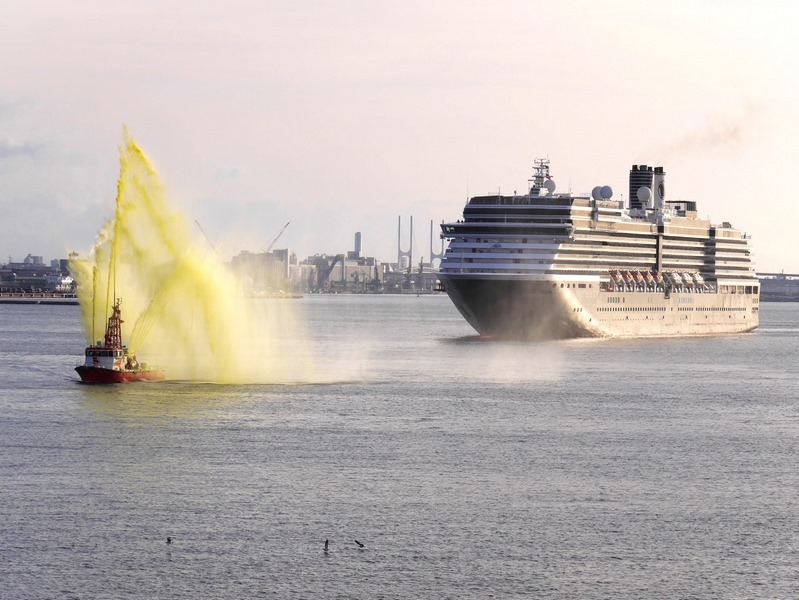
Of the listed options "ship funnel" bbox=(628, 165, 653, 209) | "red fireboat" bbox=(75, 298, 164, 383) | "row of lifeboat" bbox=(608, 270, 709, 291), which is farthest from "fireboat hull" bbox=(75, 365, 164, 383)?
"ship funnel" bbox=(628, 165, 653, 209)

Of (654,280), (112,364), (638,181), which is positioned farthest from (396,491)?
(638,181)

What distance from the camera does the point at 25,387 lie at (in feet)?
301

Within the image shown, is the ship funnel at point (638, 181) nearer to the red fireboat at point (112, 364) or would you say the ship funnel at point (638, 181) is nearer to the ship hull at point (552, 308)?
the ship hull at point (552, 308)

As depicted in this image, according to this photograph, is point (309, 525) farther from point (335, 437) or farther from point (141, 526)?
point (335, 437)

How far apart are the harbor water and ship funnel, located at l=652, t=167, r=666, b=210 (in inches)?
3192

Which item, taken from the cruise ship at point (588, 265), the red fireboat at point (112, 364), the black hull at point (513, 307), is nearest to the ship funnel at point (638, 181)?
the cruise ship at point (588, 265)

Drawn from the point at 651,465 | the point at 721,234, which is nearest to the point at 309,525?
the point at 651,465

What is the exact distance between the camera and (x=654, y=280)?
159 m

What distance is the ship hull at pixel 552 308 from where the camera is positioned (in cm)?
13638

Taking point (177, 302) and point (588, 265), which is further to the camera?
point (588, 265)

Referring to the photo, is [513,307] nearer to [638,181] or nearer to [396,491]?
[638,181]

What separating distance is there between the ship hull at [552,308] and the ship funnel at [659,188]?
18.1 metres

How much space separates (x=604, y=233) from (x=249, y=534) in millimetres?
109515

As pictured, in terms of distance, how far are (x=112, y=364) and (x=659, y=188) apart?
103006 millimetres
